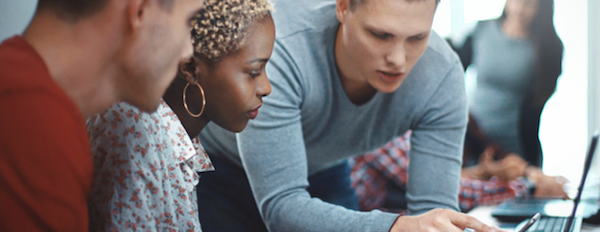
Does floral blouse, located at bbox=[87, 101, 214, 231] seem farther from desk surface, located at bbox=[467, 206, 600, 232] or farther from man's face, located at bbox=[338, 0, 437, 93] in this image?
desk surface, located at bbox=[467, 206, 600, 232]

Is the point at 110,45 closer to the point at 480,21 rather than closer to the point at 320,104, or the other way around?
the point at 320,104

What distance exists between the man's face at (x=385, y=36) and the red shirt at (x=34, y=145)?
56 centimetres

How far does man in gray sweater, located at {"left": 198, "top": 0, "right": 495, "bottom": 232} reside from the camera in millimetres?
826

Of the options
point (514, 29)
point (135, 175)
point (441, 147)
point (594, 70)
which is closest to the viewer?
point (135, 175)

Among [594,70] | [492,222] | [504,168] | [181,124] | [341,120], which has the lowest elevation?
[504,168]

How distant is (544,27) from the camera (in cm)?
213

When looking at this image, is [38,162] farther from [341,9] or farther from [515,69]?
[515,69]

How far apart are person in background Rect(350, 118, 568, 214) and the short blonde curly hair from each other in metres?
0.89

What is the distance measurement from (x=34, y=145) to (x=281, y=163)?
1.55ft

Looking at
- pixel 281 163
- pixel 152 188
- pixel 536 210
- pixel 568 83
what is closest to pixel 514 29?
pixel 568 83

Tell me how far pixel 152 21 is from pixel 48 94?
11cm

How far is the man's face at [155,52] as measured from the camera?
0.44m

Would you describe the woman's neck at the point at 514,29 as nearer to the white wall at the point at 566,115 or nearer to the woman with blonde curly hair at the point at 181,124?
the white wall at the point at 566,115

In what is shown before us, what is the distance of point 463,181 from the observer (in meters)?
1.57
